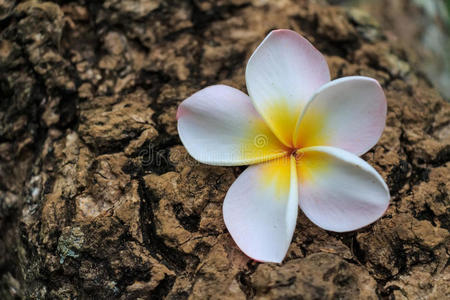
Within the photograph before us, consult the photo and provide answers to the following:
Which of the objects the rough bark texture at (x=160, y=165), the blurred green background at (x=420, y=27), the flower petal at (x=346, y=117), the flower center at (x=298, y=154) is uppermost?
the flower petal at (x=346, y=117)

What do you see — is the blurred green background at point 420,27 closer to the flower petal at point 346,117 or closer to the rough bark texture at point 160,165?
the rough bark texture at point 160,165

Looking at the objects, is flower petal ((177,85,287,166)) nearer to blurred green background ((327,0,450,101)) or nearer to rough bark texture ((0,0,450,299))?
rough bark texture ((0,0,450,299))

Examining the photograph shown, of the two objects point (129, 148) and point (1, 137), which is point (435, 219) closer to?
point (129, 148)

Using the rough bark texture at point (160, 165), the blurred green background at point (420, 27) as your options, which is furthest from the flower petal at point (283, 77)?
the blurred green background at point (420, 27)

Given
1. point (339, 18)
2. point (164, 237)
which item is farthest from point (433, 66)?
point (164, 237)

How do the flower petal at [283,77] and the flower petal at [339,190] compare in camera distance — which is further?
the flower petal at [283,77]
